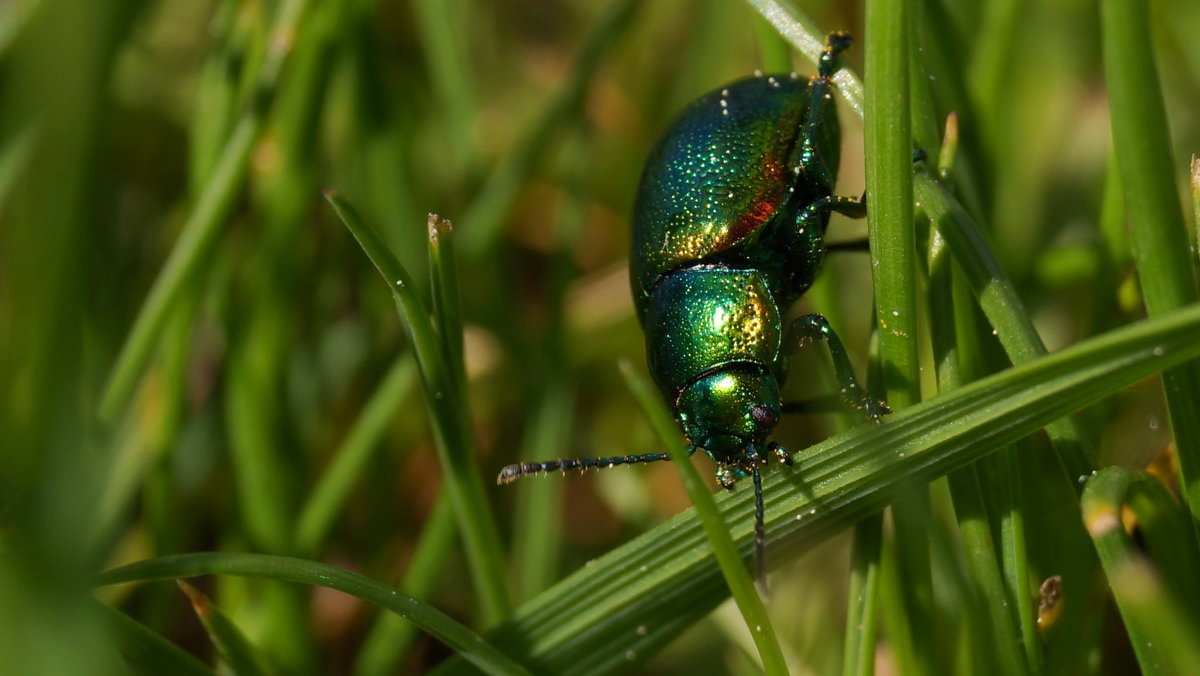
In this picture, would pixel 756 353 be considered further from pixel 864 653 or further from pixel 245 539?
pixel 245 539

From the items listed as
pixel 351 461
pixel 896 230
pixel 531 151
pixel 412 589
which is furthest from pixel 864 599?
pixel 531 151

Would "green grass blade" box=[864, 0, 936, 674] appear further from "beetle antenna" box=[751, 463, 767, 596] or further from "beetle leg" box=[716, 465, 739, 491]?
"beetle leg" box=[716, 465, 739, 491]

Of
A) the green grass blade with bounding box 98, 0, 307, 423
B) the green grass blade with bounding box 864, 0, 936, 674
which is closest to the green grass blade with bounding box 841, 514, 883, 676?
the green grass blade with bounding box 864, 0, 936, 674

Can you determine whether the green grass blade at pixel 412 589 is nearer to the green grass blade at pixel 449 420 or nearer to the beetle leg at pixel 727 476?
the green grass blade at pixel 449 420

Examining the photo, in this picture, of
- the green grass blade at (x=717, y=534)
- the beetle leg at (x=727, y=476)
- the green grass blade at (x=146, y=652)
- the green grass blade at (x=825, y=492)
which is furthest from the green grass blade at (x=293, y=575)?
the beetle leg at (x=727, y=476)

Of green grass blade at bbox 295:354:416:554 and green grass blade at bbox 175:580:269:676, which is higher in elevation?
green grass blade at bbox 295:354:416:554
